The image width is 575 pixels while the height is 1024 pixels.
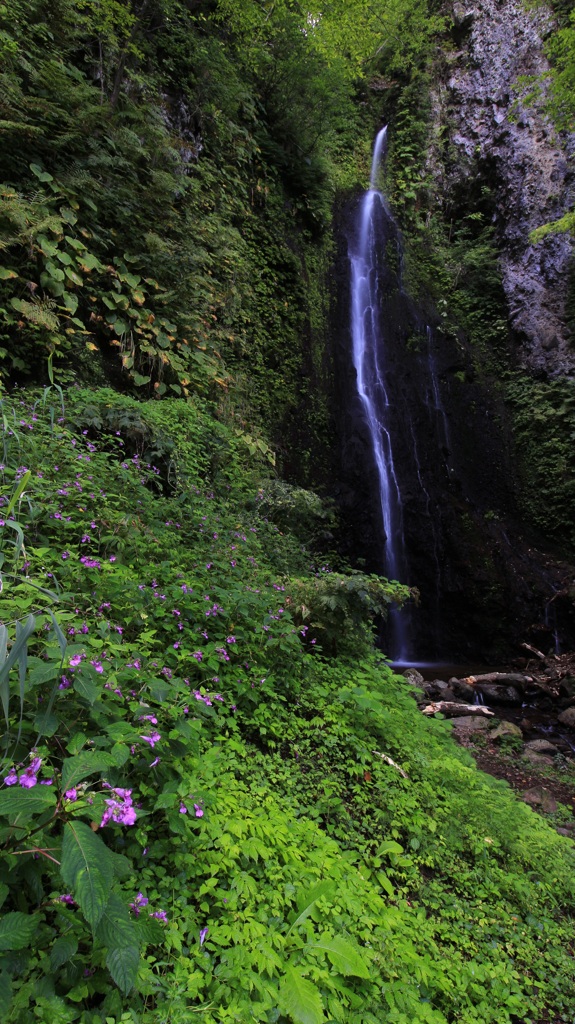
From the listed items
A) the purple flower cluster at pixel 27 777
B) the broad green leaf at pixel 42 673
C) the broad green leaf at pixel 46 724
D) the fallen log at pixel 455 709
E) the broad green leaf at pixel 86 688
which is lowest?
the fallen log at pixel 455 709

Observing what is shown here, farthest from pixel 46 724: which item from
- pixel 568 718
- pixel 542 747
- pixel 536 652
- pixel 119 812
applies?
pixel 536 652

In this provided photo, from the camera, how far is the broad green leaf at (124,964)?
3.51 feet

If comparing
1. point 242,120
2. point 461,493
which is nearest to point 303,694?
point 461,493

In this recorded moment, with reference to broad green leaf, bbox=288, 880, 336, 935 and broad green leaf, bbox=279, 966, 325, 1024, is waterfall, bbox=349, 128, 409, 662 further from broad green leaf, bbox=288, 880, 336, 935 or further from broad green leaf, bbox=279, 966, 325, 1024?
broad green leaf, bbox=279, 966, 325, 1024

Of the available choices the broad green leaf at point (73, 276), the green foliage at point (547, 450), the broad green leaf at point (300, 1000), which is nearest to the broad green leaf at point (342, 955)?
the broad green leaf at point (300, 1000)

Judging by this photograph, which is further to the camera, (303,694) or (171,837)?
(303,694)

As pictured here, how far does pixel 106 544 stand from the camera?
2.78 meters

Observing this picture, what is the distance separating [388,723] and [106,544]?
210 centimetres

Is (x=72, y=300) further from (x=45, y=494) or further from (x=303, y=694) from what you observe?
(x=303, y=694)

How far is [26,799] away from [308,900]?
1.13 meters

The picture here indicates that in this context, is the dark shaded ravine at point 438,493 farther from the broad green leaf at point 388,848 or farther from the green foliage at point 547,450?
the broad green leaf at point 388,848

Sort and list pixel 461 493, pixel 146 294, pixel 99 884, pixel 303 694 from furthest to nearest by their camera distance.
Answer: pixel 461 493
pixel 146 294
pixel 303 694
pixel 99 884

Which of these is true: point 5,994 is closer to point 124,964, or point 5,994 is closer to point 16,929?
point 16,929

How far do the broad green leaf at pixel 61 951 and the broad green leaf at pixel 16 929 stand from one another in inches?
3.1
